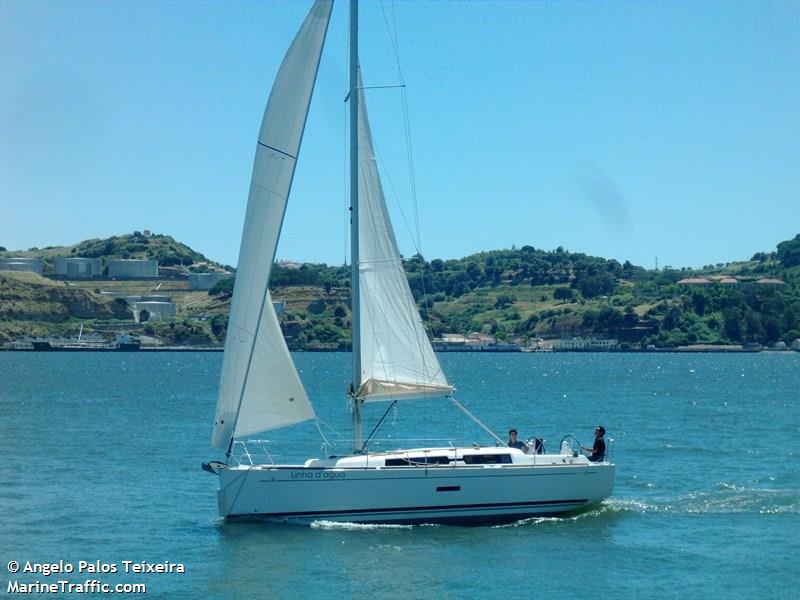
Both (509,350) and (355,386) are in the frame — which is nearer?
(355,386)

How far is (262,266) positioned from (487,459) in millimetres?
6058

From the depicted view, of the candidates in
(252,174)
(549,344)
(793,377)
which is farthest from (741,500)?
(549,344)

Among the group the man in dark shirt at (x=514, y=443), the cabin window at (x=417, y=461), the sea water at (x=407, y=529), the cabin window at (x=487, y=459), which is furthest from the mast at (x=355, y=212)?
the man in dark shirt at (x=514, y=443)

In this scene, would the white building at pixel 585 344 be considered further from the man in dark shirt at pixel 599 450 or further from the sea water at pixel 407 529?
the man in dark shirt at pixel 599 450

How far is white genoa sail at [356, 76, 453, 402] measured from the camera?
24.4 meters

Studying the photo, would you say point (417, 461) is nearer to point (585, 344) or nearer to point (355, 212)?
point (355, 212)

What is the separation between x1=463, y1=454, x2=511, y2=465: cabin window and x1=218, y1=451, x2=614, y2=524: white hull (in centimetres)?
24

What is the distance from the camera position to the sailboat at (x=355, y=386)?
23797 mm

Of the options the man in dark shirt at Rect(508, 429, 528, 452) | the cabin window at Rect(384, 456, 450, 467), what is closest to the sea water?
the cabin window at Rect(384, 456, 450, 467)

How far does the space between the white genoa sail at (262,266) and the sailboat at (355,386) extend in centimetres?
2

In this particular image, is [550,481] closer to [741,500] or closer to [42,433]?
[741,500]

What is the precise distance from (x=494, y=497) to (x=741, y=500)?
7.41 metres

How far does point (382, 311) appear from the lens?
24.7 meters

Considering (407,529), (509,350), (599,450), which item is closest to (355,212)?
(407,529)
